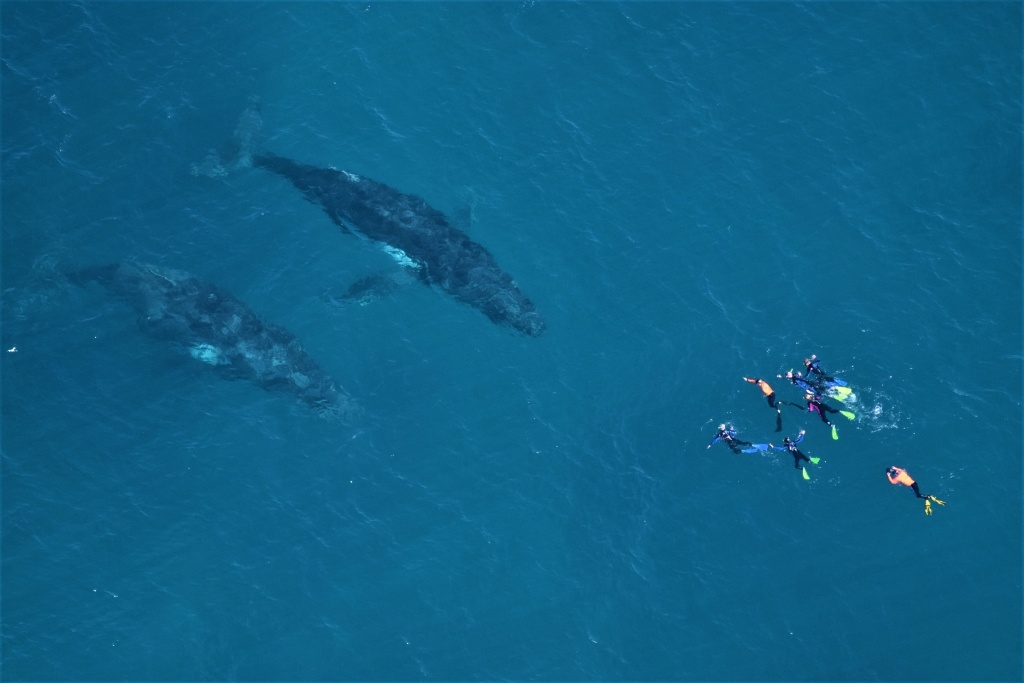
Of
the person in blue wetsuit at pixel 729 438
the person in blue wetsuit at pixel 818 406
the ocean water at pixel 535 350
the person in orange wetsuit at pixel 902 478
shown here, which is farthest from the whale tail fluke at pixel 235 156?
the person in orange wetsuit at pixel 902 478

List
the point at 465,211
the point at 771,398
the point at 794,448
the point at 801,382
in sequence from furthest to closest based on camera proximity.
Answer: the point at 465,211
the point at 801,382
the point at 771,398
the point at 794,448

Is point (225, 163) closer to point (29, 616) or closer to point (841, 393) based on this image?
point (29, 616)

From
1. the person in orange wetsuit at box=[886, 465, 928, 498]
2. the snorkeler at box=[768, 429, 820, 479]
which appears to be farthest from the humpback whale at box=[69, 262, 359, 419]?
the person in orange wetsuit at box=[886, 465, 928, 498]

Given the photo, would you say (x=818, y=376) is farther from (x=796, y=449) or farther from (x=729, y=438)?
(x=729, y=438)

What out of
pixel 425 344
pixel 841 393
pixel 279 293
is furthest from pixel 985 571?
pixel 279 293

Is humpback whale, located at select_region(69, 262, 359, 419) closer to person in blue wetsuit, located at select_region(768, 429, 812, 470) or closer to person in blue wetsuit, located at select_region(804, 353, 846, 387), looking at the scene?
person in blue wetsuit, located at select_region(768, 429, 812, 470)

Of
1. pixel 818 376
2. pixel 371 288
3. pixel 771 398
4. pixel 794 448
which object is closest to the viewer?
pixel 794 448

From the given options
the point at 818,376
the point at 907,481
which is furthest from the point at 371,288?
the point at 907,481
